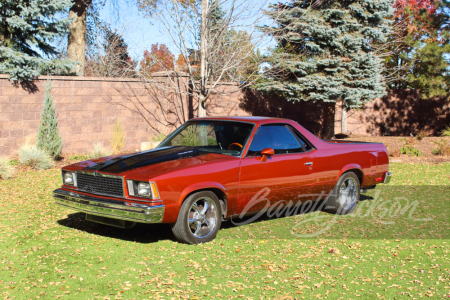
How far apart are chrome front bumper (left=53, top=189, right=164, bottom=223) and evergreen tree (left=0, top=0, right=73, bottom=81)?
8667 millimetres

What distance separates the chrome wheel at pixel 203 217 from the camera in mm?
5594

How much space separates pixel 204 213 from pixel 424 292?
8.50ft

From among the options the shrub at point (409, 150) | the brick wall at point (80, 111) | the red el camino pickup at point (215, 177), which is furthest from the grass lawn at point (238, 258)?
the shrub at point (409, 150)

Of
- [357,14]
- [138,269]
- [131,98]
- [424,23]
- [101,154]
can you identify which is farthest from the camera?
[424,23]

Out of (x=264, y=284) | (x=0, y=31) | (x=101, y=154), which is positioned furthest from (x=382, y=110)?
(x=264, y=284)

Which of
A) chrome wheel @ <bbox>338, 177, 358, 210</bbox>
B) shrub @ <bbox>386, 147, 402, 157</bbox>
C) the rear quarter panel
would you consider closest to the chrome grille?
the rear quarter panel

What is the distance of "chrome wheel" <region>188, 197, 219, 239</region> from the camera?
5594mm

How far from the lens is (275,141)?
261 inches

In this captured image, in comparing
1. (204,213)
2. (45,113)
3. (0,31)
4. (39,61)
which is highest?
(0,31)

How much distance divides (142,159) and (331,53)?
40.2 ft

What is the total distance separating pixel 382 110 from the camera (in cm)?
2227

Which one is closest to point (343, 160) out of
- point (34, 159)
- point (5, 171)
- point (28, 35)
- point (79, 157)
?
point (5, 171)

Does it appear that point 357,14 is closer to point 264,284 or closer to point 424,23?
point 424,23

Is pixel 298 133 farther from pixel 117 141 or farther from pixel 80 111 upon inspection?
pixel 80 111
